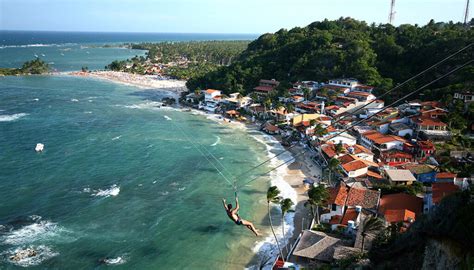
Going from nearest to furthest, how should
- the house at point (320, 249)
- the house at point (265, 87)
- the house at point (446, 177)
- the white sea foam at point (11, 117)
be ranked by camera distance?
the house at point (320, 249), the house at point (446, 177), the white sea foam at point (11, 117), the house at point (265, 87)

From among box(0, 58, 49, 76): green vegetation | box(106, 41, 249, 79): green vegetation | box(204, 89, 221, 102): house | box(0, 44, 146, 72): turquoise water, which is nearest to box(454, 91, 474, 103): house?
box(204, 89, 221, 102): house

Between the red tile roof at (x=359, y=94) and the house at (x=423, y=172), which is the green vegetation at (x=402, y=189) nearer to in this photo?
the house at (x=423, y=172)

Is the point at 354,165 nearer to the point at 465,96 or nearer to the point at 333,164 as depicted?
the point at 333,164

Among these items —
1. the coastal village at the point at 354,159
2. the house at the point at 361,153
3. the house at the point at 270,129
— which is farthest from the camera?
the house at the point at 270,129

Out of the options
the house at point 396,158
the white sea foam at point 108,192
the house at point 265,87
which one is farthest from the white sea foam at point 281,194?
the house at point 265,87

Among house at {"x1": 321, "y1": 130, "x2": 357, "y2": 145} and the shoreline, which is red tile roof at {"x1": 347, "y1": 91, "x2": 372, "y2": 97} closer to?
house at {"x1": 321, "y1": 130, "x2": 357, "y2": 145}

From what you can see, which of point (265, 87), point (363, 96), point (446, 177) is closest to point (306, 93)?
point (363, 96)

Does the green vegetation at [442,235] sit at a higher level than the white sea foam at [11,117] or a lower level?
higher
